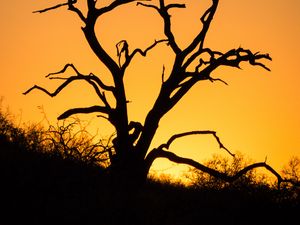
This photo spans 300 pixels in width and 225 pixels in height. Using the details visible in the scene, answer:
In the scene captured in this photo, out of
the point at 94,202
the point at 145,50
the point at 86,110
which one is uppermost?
the point at 145,50

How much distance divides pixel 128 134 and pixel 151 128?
0.60 m

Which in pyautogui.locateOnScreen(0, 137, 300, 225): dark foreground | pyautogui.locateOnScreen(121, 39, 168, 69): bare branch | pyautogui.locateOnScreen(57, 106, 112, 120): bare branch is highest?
pyautogui.locateOnScreen(121, 39, 168, 69): bare branch

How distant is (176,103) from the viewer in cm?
1367

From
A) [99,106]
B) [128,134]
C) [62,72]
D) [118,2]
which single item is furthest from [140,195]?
[118,2]

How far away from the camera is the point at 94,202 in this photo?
1081cm

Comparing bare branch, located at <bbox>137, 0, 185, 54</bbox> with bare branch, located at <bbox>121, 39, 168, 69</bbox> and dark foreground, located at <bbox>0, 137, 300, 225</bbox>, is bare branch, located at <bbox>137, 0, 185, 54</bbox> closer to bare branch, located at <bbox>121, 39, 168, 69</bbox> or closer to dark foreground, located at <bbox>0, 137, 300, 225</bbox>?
bare branch, located at <bbox>121, 39, 168, 69</bbox>

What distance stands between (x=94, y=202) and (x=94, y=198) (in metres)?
0.24

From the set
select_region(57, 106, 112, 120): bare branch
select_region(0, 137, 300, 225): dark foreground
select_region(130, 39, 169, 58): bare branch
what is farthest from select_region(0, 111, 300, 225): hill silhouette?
select_region(130, 39, 169, 58): bare branch

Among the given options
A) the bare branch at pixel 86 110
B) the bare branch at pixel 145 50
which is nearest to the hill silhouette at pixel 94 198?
the bare branch at pixel 86 110

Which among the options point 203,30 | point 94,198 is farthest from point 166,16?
point 94,198

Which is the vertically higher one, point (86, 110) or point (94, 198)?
point (86, 110)

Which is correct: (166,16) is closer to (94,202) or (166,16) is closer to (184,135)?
(184,135)

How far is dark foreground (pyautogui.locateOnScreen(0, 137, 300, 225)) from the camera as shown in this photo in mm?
9914

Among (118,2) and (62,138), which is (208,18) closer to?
(118,2)
